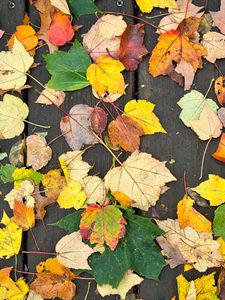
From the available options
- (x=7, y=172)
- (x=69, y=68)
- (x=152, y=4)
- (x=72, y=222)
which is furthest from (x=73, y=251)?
(x=152, y=4)

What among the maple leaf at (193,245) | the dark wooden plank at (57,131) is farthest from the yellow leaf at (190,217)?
the dark wooden plank at (57,131)

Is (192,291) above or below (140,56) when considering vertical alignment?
below

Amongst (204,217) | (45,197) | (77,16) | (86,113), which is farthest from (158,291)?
(77,16)

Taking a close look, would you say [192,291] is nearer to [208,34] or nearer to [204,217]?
[204,217]

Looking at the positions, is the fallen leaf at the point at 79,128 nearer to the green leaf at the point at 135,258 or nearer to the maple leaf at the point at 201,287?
the green leaf at the point at 135,258

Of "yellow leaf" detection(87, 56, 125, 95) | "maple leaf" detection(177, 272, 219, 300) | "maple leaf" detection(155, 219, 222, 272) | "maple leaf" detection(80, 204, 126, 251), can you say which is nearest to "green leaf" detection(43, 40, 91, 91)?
"yellow leaf" detection(87, 56, 125, 95)
